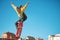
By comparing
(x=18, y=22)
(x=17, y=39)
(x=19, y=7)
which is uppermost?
(x=19, y=7)

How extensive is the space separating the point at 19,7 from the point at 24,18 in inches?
30.9

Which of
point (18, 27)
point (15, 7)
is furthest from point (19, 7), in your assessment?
point (18, 27)

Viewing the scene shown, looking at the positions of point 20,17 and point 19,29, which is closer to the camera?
point 19,29

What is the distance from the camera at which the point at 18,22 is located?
13.2m

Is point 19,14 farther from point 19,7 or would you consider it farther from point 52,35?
point 52,35

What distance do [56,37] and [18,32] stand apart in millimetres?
10734

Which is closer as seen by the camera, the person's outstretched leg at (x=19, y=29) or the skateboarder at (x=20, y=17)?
the person's outstretched leg at (x=19, y=29)

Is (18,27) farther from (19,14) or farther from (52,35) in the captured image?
(52,35)

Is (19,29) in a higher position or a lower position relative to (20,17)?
lower

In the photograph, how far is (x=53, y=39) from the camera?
23.1m

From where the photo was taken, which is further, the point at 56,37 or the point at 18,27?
the point at 56,37

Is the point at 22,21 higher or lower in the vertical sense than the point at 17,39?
higher

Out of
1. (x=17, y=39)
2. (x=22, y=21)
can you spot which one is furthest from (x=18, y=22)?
(x=17, y=39)

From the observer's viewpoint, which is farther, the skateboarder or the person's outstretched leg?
the skateboarder
